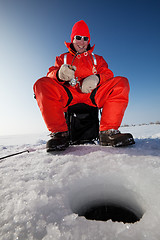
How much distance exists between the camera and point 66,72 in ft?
4.60

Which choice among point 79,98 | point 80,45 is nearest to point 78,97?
point 79,98

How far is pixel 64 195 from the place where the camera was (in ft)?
1.88

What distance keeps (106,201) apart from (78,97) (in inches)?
49.5

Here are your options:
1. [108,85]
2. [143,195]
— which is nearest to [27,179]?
[143,195]

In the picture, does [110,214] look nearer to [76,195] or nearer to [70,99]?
[76,195]

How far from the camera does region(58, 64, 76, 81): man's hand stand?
140cm

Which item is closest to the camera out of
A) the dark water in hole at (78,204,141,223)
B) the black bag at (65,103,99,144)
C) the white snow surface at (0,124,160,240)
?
the white snow surface at (0,124,160,240)

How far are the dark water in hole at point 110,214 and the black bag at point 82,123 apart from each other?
4.06 feet

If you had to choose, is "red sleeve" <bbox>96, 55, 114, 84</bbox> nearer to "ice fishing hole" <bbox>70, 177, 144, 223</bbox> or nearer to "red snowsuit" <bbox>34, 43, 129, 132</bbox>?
"red snowsuit" <bbox>34, 43, 129, 132</bbox>

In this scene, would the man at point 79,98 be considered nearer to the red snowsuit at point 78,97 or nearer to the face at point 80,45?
the red snowsuit at point 78,97

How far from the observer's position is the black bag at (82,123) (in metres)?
1.87

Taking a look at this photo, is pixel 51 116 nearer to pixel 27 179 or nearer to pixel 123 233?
pixel 27 179

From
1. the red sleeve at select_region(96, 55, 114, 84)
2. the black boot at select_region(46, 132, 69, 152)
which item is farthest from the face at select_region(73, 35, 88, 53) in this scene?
the black boot at select_region(46, 132, 69, 152)

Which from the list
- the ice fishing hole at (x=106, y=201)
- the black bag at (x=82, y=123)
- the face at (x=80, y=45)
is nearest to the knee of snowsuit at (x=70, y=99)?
the black bag at (x=82, y=123)
